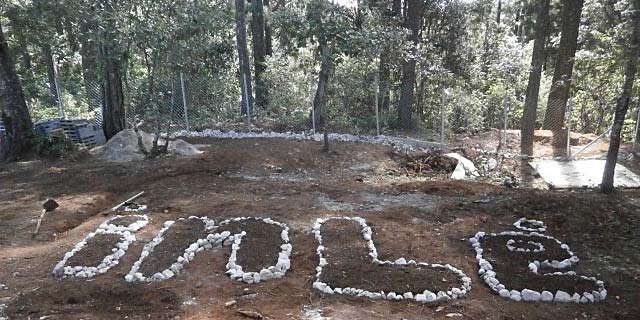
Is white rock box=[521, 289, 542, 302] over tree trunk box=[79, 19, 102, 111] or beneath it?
beneath

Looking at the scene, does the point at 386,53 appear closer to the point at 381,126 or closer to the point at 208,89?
the point at 381,126

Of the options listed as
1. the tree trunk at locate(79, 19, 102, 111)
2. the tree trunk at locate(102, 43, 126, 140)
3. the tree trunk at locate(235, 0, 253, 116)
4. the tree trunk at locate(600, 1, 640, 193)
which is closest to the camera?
the tree trunk at locate(600, 1, 640, 193)

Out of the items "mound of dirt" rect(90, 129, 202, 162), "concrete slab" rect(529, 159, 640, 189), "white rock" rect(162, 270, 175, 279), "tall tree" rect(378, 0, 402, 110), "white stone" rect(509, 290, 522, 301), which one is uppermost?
"tall tree" rect(378, 0, 402, 110)

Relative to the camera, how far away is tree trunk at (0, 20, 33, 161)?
10312mm

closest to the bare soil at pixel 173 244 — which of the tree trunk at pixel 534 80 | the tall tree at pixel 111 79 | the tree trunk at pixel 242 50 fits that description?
the tall tree at pixel 111 79

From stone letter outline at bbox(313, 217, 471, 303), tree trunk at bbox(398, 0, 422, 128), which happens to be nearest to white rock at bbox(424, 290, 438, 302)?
stone letter outline at bbox(313, 217, 471, 303)

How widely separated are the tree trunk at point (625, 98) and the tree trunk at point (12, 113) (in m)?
11.2

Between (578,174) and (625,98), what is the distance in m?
2.63

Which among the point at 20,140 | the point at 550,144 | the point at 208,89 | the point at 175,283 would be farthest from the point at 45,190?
the point at 550,144

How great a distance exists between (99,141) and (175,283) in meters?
8.21

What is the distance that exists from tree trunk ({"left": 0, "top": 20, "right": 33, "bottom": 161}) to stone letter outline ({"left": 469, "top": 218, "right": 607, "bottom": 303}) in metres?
9.73

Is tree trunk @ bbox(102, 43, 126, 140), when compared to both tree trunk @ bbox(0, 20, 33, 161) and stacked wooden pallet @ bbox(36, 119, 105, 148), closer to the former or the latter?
stacked wooden pallet @ bbox(36, 119, 105, 148)

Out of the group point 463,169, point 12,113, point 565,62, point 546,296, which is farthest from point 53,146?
point 565,62

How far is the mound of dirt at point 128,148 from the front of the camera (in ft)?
33.3
